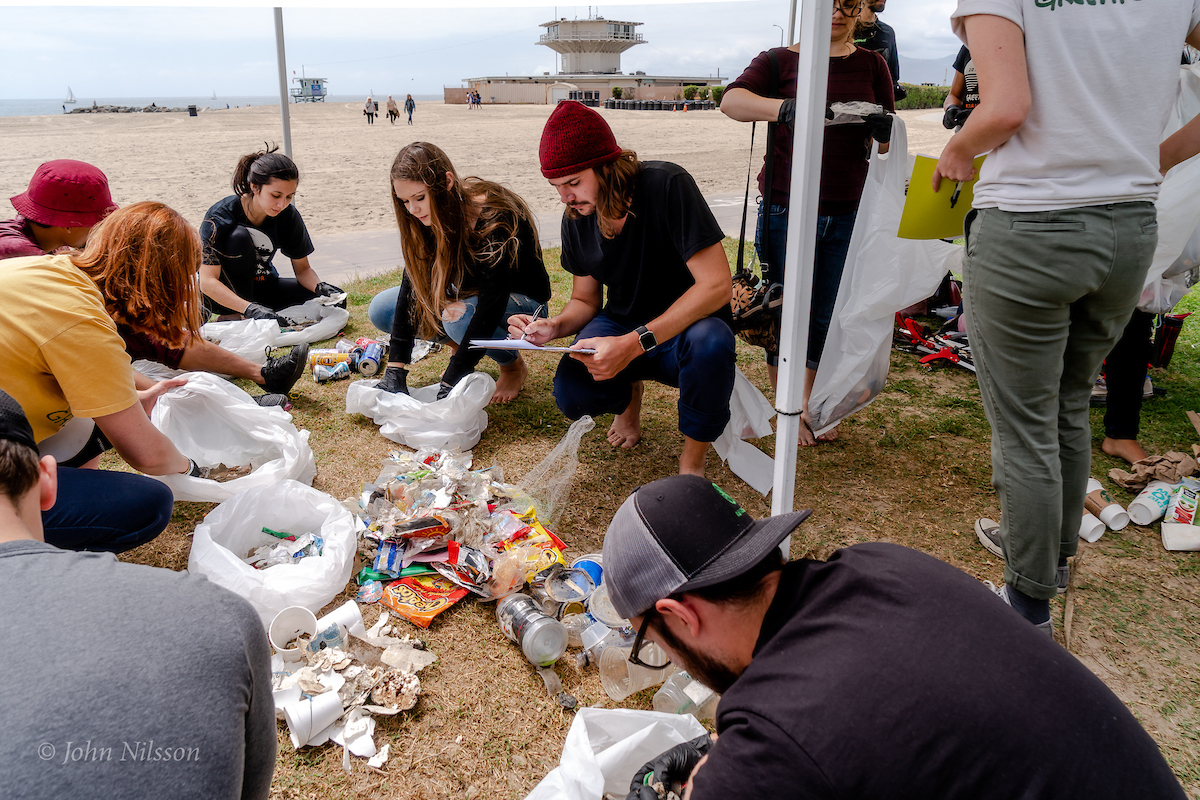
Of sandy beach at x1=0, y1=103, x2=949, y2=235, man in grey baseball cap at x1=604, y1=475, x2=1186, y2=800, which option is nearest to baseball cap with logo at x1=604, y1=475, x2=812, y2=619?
man in grey baseball cap at x1=604, y1=475, x2=1186, y2=800

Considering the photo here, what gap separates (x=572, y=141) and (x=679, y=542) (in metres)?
1.69

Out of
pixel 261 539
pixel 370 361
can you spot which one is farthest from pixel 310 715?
pixel 370 361

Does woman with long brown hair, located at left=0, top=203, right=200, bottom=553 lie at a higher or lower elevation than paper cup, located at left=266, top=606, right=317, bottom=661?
higher

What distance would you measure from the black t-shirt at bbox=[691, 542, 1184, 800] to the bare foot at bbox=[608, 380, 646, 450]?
2.21 meters

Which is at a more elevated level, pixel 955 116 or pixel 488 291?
pixel 955 116

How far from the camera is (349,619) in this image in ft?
6.68

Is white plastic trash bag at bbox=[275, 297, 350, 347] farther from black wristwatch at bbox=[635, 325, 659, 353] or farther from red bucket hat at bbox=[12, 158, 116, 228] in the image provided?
black wristwatch at bbox=[635, 325, 659, 353]

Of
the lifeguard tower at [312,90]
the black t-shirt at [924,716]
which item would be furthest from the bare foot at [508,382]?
the lifeguard tower at [312,90]

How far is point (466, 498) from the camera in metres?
2.56

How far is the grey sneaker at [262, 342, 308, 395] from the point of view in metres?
3.42

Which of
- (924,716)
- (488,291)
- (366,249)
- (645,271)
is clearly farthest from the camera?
(366,249)

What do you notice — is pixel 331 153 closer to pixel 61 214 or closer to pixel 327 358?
pixel 327 358

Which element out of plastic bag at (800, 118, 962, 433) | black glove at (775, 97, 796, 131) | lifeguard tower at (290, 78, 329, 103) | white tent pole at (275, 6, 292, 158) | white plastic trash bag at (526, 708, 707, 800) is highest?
lifeguard tower at (290, 78, 329, 103)

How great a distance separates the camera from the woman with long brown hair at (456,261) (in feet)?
10.2
